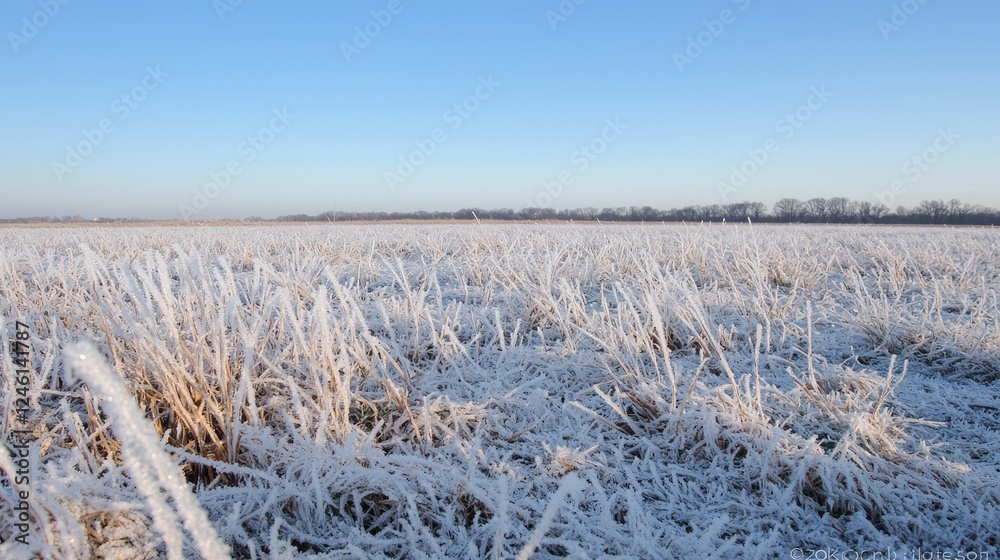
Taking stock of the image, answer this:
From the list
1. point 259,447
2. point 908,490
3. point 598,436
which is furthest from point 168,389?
point 908,490

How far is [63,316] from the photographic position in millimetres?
2498

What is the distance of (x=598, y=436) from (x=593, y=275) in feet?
8.89

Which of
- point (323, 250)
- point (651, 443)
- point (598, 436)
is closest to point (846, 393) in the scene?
point (651, 443)

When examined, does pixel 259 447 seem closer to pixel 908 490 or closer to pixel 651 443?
pixel 651 443

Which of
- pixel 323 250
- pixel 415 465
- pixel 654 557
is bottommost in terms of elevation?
pixel 654 557

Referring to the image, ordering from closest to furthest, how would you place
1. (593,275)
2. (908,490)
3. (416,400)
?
(908,490) → (416,400) → (593,275)

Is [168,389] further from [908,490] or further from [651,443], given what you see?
[908,490]

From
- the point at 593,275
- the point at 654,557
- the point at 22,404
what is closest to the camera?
the point at 654,557

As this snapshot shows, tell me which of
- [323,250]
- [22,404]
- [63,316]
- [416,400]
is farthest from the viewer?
[323,250]

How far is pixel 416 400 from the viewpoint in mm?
1827

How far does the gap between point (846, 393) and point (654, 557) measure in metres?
→ 1.27

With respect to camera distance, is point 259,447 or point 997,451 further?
point 997,451

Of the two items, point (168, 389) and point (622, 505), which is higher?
point (168, 389)

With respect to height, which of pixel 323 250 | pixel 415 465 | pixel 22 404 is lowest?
pixel 415 465
